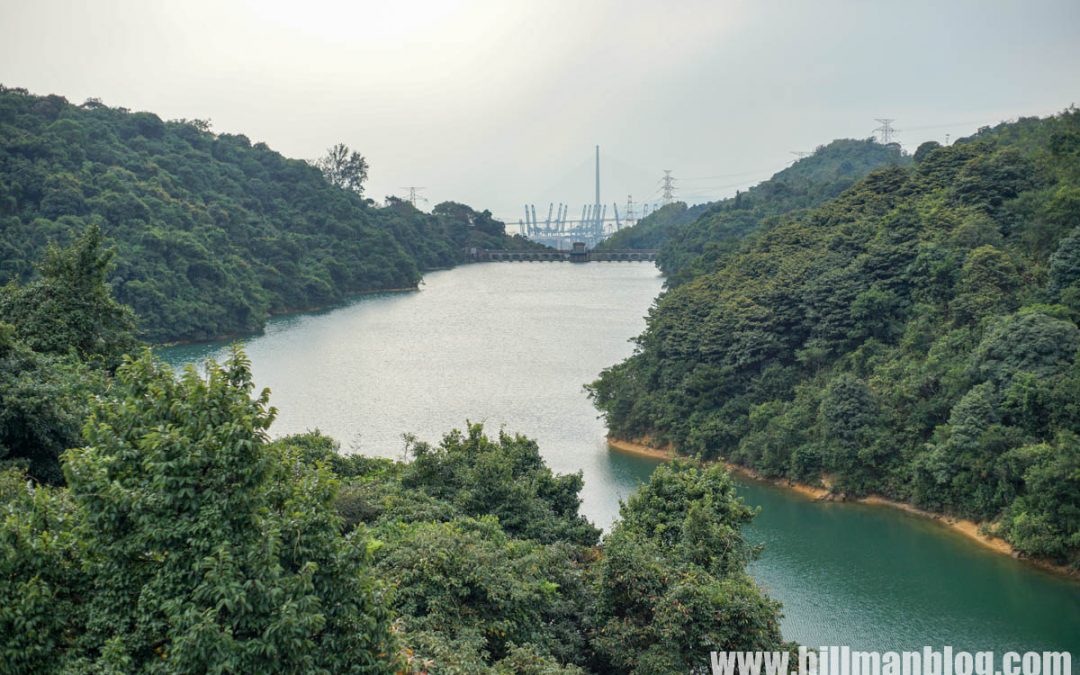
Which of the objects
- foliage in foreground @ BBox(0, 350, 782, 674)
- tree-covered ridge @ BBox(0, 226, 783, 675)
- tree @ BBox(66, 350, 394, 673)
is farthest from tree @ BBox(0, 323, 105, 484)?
tree @ BBox(66, 350, 394, 673)

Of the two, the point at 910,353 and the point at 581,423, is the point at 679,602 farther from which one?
the point at 581,423

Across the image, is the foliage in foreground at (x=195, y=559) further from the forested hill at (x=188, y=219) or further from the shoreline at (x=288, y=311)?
the forested hill at (x=188, y=219)

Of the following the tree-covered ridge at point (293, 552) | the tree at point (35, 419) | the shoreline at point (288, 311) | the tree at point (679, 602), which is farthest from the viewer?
the shoreline at point (288, 311)

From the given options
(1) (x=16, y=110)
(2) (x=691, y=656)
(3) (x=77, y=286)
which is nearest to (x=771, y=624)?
(2) (x=691, y=656)

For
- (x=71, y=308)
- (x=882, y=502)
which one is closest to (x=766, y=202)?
(x=882, y=502)

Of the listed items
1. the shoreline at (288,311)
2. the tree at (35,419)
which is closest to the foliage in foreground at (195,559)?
the tree at (35,419)

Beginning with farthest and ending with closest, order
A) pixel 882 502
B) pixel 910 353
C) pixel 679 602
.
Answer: pixel 910 353 → pixel 882 502 → pixel 679 602
